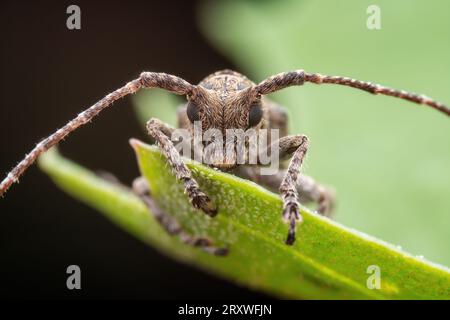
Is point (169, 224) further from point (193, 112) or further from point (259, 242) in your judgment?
point (259, 242)

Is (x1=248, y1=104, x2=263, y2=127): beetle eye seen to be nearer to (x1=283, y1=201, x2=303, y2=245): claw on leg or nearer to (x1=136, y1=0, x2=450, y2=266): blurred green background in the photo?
(x1=136, y1=0, x2=450, y2=266): blurred green background

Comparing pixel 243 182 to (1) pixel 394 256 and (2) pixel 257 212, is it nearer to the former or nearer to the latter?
(2) pixel 257 212

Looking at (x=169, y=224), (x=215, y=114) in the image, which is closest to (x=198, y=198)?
(x=169, y=224)

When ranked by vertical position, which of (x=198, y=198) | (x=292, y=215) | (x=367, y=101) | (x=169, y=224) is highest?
(x=367, y=101)

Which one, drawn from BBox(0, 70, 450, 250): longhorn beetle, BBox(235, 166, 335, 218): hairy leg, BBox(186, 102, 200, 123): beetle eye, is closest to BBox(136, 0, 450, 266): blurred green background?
BBox(235, 166, 335, 218): hairy leg

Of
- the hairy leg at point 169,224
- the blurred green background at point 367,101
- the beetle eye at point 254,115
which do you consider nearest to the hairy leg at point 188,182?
the hairy leg at point 169,224

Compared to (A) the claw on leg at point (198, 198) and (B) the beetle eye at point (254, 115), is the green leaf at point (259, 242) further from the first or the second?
(B) the beetle eye at point (254, 115)

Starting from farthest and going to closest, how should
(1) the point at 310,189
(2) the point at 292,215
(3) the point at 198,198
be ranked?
(1) the point at 310,189
(3) the point at 198,198
(2) the point at 292,215
